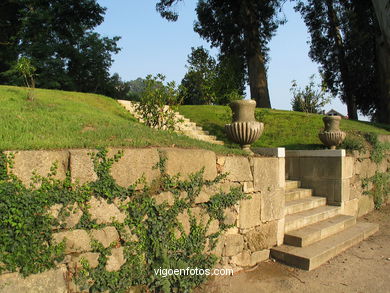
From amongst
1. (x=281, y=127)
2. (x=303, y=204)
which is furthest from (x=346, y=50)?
(x=303, y=204)

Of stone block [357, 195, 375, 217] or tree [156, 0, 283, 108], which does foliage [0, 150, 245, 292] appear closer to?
stone block [357, 195, 375, 217]

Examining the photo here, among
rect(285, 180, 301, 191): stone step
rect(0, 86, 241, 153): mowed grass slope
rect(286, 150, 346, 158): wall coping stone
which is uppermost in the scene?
A: rect(0, 86, 241, 153): mowed grass slope

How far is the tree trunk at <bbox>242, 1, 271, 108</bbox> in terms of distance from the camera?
15992 millimetres

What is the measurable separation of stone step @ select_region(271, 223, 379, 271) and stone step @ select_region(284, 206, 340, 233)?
37 centimetres

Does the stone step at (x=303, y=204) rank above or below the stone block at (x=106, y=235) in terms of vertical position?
below

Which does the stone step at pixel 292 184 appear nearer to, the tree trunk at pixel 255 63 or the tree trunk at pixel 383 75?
the tree trunk at pixel 255 63

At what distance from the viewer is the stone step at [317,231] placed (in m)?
4.36

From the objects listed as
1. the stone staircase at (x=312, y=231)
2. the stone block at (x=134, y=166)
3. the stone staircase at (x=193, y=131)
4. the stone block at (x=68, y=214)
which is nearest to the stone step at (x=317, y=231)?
the stone staircase at (x=312, y=231)

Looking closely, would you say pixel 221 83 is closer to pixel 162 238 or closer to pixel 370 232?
pixel 370 232

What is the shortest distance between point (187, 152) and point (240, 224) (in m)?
1.23

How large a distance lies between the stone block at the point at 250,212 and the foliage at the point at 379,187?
440 centimetres

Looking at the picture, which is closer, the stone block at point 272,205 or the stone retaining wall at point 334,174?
the stone block at point 272,205

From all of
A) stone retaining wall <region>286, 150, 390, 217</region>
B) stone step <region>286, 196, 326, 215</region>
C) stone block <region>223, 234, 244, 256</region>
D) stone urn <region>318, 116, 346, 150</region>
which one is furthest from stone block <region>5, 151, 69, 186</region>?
stone urn <region>318, 116, 346, 150</region>

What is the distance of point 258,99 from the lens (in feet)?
52.7
